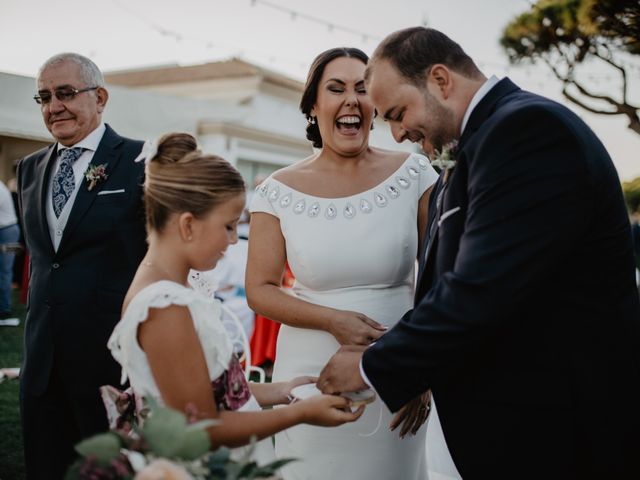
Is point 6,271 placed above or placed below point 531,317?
below

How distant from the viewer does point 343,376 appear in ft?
7.27

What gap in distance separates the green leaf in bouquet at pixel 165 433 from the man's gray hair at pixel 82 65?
248 centimetres

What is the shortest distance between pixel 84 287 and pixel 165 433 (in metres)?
1.88

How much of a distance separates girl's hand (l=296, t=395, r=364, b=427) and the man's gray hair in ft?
7.40

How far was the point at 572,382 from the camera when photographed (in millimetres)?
1887

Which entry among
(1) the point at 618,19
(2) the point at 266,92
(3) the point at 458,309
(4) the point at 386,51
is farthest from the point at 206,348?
(2) the point at 266,92

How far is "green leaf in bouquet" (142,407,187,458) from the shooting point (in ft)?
4.49

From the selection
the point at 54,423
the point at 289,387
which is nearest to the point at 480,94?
the point at 289,387

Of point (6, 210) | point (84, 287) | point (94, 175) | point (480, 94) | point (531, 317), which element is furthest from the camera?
point (6, 210)

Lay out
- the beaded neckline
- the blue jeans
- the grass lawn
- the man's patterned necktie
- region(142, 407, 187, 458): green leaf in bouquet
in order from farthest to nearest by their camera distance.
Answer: the blue jeans → the grass lawn → the man's patterned necktie → the beaded neckline → region(142, 407, 187, 458): green leaf in bouquet

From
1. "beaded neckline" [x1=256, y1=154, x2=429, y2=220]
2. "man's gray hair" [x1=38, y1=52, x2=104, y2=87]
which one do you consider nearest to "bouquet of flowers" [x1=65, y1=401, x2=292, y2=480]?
"beaded neckline" [x1=256, y1=154, x2=429, y2=220]

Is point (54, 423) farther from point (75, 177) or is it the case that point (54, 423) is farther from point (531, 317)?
point (531, 317)

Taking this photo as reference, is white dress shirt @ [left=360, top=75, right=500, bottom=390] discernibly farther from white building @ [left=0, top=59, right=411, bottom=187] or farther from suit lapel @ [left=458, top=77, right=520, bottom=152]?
white building @ [left=0, top=59, right=411, bottom=187]

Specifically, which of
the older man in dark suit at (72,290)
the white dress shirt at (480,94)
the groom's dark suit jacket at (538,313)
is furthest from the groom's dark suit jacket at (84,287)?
the groom's dark suit jacket at (538,313)
